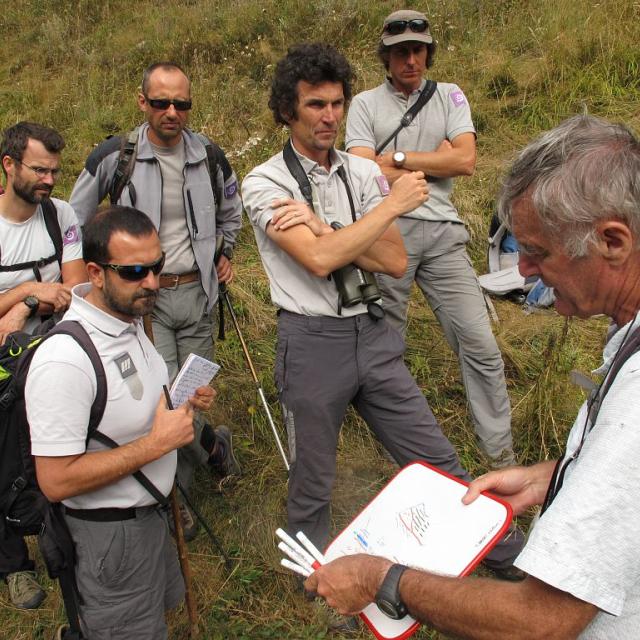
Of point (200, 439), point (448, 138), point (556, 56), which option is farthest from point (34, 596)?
point (556, 56)

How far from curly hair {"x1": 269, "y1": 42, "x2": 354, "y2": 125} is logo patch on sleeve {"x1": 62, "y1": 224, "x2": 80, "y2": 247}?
1.40m

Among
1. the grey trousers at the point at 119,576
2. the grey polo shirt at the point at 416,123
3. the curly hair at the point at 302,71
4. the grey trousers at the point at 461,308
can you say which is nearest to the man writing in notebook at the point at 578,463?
the grey trousers at the point at 119,576

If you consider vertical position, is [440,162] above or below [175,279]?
above

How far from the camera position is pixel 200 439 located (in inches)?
147

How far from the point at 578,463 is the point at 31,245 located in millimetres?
3108

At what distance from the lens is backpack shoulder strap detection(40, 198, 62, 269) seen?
3559 millimetres

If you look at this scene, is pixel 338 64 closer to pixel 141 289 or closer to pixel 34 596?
pixel 141 289

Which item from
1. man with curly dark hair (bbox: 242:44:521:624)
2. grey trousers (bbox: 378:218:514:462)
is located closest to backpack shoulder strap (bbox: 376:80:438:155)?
grey trousers (bbox: 378:218:514:462)

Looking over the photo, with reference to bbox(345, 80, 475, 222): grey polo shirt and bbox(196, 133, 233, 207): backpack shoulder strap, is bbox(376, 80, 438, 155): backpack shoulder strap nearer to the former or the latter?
bbox(345, 80, 475, 222): grey polo shirt

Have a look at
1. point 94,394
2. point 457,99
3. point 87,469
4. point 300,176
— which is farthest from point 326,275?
point 457,99

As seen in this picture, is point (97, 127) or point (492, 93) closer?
point (492, 93)

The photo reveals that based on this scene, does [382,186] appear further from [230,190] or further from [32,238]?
[32,238]

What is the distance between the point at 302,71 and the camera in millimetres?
2941

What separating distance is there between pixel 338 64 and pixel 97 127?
6.60 meters
